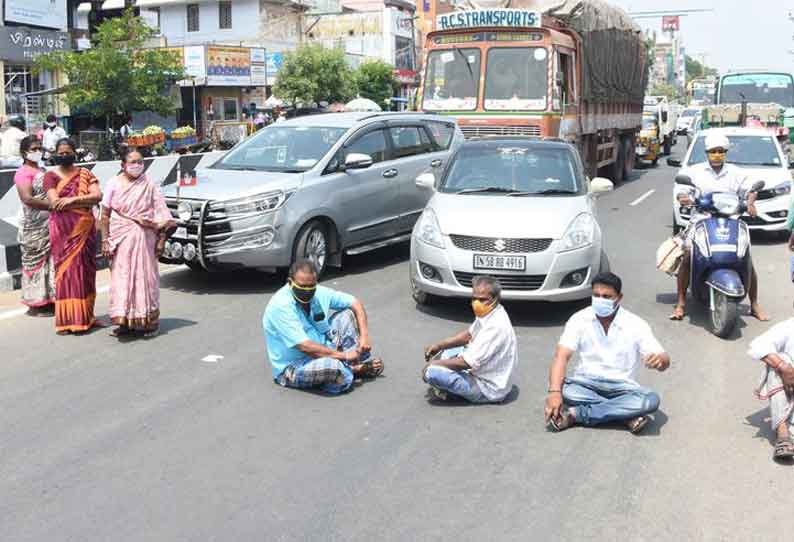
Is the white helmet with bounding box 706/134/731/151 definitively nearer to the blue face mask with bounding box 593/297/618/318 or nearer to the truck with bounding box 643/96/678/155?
the blue face mask with bounding box 593/297/618/318

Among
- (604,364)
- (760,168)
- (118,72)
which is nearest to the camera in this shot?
(604,364)

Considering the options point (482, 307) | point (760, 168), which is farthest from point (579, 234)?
point (760, 168)

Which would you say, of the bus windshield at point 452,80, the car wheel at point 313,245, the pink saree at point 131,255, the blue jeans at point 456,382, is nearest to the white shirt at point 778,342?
the blue jeans at point 456,382

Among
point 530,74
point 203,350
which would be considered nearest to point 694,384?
point 203,350

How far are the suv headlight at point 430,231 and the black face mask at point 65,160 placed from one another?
316 centimetres

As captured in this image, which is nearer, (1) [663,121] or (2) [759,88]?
(2) [759,88]

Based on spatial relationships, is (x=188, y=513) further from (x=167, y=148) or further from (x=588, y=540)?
(x=167, y=148)

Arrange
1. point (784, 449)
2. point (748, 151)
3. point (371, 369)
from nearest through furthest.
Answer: point (784, 449) < point (371, 369) < point (748, 151)

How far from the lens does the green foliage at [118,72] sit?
87.9 ft

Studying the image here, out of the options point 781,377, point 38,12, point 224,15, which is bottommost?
point 781,377

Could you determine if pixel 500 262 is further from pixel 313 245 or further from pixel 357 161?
pixel 357 161

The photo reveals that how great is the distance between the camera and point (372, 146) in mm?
11422

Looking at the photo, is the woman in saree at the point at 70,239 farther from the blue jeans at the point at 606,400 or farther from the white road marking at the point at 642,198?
the white road marking at the point at 642,198

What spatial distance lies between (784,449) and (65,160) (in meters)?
6.10
